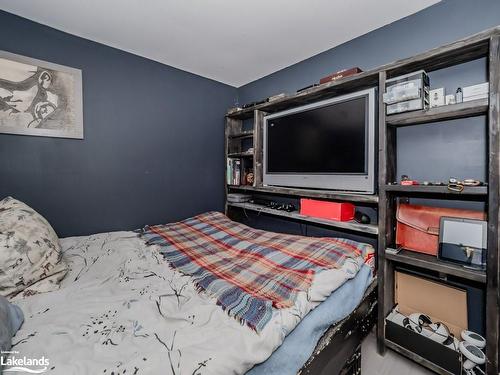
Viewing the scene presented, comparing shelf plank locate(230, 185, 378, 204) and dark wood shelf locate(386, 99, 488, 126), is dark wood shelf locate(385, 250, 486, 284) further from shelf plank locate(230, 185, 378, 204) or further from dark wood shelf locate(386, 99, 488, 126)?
dark wood shelf locate(386, 99, 488, 126)

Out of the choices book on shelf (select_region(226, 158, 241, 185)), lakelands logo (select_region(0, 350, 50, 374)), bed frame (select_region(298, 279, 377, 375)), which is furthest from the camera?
book on shelf (select_region(226, 158, 241, 185))

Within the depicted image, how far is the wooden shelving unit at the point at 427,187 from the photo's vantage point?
1140 mm

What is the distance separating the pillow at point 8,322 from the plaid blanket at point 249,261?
2.19 feet

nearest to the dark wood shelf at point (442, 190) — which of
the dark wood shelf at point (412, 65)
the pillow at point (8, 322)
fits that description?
the dark wood shelf at point (412, 65)

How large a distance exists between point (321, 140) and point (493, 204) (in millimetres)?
1135

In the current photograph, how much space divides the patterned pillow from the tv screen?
184cm

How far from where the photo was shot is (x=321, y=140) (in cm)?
197

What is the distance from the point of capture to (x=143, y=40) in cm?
211

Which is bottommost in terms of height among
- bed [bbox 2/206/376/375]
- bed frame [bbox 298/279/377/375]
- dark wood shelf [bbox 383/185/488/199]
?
bed frame [bbox 298/279/377/375]

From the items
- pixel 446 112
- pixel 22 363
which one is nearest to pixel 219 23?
pixel 446 112

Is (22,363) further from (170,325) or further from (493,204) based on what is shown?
(493,204)

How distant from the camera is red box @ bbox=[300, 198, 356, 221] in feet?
5.88

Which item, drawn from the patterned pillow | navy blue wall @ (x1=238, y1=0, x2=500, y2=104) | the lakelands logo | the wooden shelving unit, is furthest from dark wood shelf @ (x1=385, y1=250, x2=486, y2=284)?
the patterned pillow

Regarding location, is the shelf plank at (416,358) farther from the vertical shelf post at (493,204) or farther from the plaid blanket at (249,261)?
the plaid blanket at (249,261)
